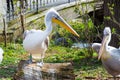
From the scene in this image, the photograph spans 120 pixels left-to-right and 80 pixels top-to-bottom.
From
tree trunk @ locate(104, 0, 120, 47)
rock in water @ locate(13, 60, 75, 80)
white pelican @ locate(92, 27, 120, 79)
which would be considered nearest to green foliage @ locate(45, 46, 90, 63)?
tree trunk @ locate(104, 0, 120, 47)

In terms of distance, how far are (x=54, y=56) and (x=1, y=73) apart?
6.66 ft

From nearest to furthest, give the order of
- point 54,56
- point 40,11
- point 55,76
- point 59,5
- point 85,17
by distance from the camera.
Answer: point 55,76 < point 85,17 < point 54,56 < point 40,11 < point 59,5

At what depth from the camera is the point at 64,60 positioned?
947cm

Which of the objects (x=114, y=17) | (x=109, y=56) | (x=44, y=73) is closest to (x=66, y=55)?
(x=114, y=17)

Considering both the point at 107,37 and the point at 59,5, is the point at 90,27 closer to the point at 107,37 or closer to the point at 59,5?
the point at 107,37

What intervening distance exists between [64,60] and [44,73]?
2.84 metres

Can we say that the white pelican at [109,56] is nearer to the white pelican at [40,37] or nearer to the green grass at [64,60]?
the white pelican at [40,37]

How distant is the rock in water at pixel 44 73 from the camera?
6633 millimetres

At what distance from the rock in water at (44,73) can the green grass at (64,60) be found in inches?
45.3

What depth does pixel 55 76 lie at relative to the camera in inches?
263

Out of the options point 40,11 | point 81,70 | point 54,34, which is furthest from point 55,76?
point 40,11

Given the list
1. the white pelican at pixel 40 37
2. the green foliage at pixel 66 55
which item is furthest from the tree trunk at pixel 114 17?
the white pelican at pixel 40 37

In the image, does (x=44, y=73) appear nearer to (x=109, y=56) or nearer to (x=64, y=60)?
(x=109, y=56)

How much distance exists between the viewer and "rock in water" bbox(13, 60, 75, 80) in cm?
663
